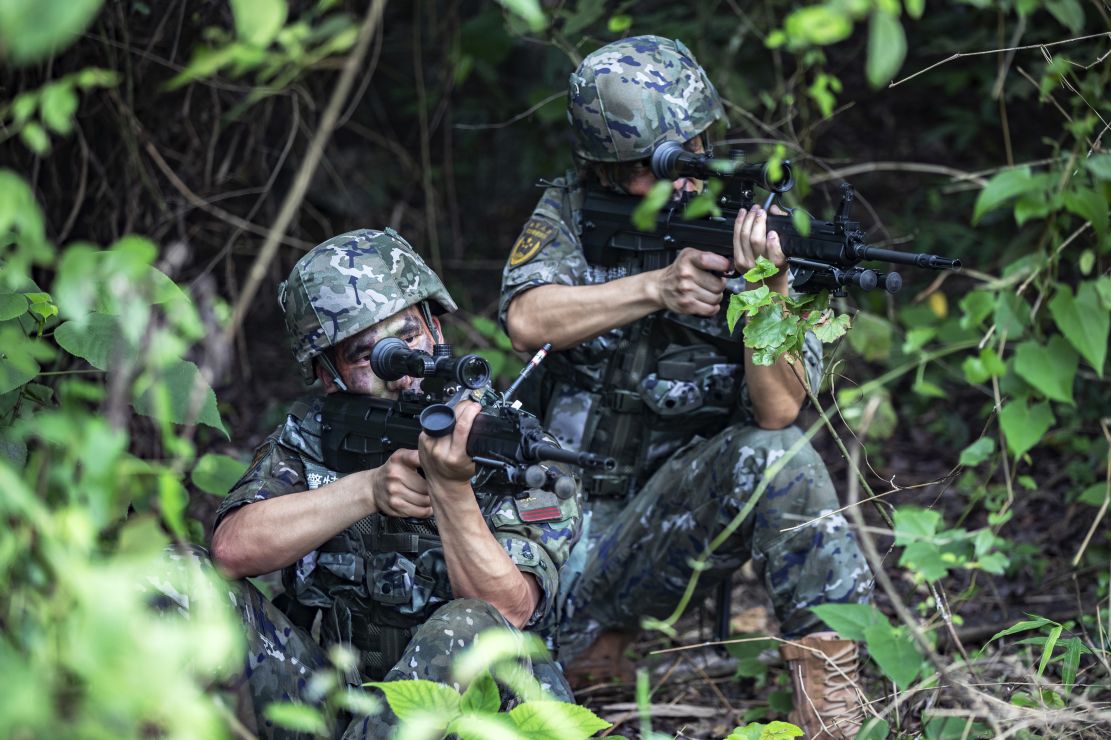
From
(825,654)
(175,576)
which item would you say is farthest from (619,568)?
(175,576)

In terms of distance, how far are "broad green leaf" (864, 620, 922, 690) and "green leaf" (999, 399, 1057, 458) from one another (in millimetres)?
676

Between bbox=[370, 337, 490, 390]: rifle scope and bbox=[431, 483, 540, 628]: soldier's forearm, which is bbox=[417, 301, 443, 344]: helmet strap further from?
bbox=[431, 483, 540, 628]: soldier's forearm

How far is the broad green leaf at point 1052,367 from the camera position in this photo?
353 centimetres

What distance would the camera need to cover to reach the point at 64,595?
69.9 inches

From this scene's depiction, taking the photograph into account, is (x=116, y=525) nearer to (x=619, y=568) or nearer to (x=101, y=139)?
(x=619, y=568)

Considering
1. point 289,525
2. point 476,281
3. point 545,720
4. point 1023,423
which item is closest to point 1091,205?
point 1023,423

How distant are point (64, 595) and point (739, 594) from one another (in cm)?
411

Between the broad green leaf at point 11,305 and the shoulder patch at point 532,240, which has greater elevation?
the broad green leaf at point 11,305

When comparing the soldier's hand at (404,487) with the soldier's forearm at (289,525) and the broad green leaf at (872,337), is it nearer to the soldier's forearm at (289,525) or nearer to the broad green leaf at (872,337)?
the soldier's forearm at (289,525)

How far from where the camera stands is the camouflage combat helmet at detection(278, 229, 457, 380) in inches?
136

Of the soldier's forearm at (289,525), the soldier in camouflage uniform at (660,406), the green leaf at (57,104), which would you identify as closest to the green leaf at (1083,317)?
the soldier in camouflage uniform at (660,406)

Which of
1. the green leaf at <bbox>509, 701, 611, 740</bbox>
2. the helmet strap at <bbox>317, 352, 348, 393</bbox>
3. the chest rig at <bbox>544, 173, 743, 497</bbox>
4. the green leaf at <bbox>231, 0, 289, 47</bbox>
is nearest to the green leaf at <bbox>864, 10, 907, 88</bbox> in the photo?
the green leaf at <bbox>231, 0, 289, 47</bbox>

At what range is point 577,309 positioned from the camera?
14.0 feet

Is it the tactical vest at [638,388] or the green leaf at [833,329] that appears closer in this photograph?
the green leaf at [833,329]
